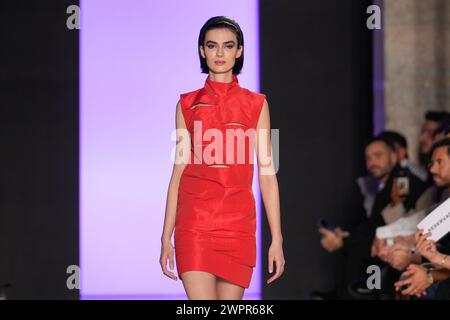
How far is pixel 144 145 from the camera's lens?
184 inches

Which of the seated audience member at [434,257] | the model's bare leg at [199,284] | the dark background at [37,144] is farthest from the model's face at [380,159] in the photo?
the model's bare leg at [199,284]

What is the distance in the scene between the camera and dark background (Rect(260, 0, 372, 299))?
6.04 meters

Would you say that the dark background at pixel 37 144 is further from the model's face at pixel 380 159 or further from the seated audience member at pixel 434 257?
the seated audience member at pixel 434 257

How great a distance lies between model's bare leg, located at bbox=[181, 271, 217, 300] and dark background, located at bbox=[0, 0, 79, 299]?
83.6 inches

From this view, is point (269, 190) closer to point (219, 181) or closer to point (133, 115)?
point (219, 181)

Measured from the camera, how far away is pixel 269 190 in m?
3.68

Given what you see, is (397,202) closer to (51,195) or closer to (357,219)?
(357,219)

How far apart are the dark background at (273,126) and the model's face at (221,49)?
1976mm

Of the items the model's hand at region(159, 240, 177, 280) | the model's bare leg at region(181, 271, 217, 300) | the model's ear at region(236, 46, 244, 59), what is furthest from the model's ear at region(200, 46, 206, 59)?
the model's bare leg at region(181, 271, 217, 300)

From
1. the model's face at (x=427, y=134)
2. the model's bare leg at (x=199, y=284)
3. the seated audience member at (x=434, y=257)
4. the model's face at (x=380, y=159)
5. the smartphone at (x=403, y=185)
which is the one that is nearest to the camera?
the model's bare leg at (x=199, y=284)

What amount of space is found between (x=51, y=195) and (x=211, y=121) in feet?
7.60

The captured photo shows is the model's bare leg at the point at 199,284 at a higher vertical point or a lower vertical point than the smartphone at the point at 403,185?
lower

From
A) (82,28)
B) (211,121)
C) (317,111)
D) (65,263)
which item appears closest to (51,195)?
(65,263)

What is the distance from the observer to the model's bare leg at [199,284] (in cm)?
356
